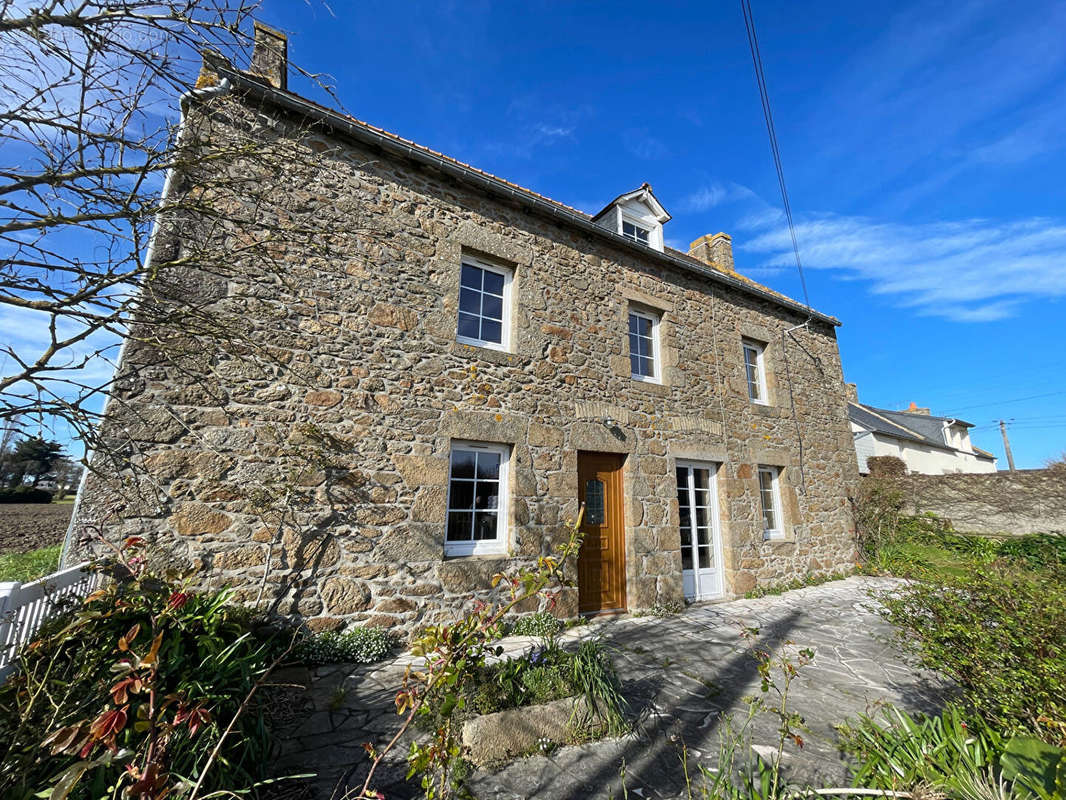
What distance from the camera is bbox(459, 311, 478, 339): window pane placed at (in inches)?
215

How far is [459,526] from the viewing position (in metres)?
4.88

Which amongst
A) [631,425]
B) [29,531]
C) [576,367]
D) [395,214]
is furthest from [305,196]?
[29,531]

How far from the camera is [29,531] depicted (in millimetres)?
7527

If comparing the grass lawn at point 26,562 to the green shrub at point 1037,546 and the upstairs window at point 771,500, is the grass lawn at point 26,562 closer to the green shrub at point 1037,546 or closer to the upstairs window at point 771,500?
the upstairs window at point 771,500

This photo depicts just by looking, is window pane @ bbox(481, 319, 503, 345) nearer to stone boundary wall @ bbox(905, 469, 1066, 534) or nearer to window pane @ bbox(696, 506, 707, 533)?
window pane @ bbox(696, 506, 707, 533)

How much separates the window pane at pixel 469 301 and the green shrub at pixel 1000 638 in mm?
4935

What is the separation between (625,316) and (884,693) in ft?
16.9

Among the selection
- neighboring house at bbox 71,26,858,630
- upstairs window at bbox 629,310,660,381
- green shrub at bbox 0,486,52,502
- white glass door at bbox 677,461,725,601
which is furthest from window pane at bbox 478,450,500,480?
green shrub at bbox 0,486,52,502

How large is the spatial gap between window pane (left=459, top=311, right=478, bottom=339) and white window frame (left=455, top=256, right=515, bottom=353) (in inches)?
1.6

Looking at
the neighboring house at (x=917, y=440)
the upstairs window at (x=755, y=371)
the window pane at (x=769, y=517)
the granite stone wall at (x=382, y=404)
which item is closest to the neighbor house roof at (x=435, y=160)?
→ the granite stone wall at (x=382, y=404)

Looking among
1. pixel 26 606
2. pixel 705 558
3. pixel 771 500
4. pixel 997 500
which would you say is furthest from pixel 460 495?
pixel 997 500

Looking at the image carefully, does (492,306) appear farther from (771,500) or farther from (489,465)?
(771,500)

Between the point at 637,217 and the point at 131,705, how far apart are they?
8.32 meters

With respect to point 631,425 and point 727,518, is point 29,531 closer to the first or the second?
point 631,425
